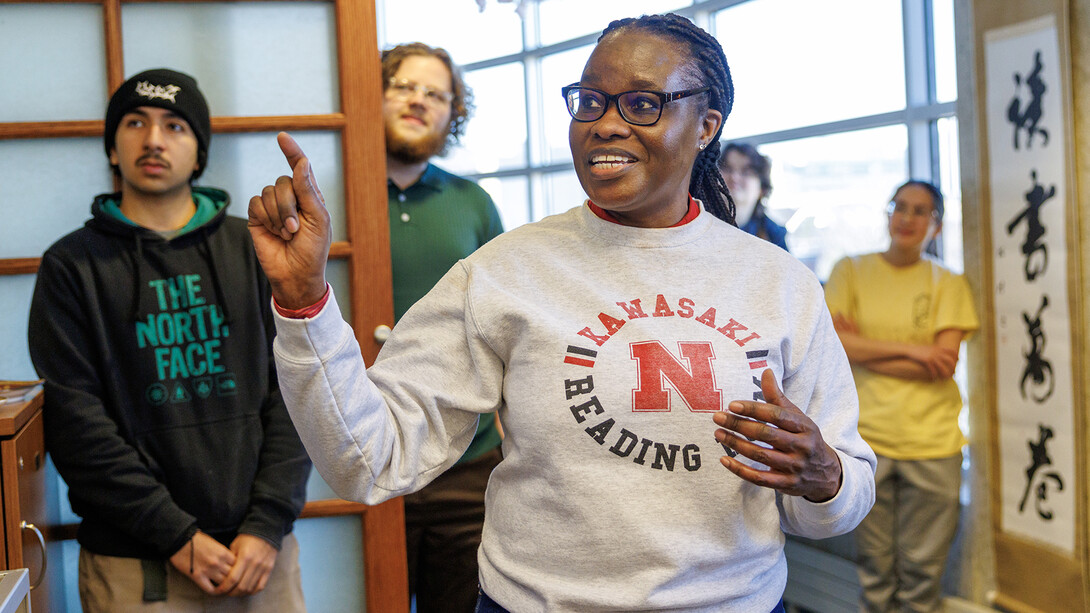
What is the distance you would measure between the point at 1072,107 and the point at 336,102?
2.04 metres

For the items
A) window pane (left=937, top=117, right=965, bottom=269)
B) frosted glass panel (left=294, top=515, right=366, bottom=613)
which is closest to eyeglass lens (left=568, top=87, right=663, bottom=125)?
frosted glass panel (left=294, top=515, right=366, bottom=613)

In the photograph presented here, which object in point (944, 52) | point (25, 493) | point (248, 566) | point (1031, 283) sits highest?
point (944, 52)

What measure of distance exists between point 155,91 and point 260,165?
0.37 m

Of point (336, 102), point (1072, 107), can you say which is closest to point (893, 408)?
point (1072, 107)

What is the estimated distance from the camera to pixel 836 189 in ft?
12.5

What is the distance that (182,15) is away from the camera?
2105 mm

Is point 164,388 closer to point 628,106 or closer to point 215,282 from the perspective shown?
point 215,282

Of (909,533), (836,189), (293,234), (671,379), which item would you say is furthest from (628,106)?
(836,189)

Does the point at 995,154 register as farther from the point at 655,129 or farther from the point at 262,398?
the point at 262,398

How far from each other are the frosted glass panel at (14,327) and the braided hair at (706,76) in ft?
4.96

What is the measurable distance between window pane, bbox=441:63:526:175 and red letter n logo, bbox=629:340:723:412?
4989 mm

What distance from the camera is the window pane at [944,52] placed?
127 inches

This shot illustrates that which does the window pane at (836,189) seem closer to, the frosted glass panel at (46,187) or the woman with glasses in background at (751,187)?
the woman with glasses in background at (751,187)

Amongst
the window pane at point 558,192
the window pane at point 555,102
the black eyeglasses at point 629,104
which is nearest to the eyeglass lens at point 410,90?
the black eyeglasses at point 629,104
